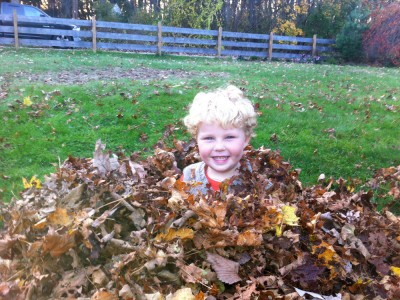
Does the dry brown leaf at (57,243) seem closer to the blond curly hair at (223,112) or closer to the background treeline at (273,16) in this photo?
the blond curly hair at (223,112)

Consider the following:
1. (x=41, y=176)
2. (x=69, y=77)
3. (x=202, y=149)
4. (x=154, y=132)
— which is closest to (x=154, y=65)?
(x=69, y=77)

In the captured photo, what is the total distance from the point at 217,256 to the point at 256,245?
7.7 inches

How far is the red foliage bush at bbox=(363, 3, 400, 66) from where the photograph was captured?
1561cm

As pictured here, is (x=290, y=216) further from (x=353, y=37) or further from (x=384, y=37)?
(x=353, y=37)

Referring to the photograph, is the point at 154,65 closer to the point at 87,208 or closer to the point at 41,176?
the point at 41,176

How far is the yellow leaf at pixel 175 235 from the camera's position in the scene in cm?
189

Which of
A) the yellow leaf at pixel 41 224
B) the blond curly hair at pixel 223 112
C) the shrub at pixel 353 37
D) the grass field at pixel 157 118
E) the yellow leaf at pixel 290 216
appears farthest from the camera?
the shrub at pixel 353 37

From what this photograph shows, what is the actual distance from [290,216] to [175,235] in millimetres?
606

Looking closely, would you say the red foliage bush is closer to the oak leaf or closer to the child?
the child

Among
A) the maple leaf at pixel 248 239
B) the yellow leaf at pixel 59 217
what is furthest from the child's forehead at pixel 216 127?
the yellow leaf at pixel 59 217

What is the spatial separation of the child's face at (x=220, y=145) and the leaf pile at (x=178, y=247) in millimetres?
509

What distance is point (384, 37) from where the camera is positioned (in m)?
17.6

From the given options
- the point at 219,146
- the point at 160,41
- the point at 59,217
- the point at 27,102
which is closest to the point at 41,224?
the point at 59,217

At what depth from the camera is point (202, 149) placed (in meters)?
2.88
